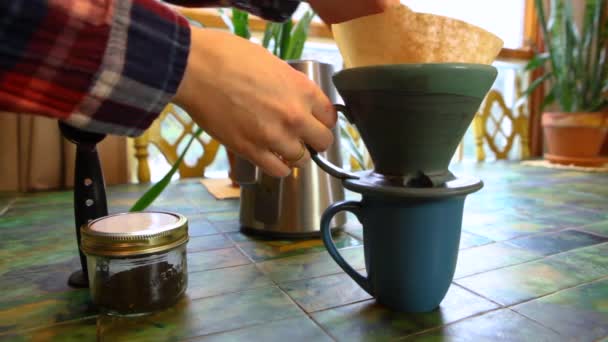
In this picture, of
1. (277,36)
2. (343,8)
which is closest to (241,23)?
(277,36)

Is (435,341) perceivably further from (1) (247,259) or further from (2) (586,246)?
(2) (586,246)

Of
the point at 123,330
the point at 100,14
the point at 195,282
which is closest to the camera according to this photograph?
the point at 100,14

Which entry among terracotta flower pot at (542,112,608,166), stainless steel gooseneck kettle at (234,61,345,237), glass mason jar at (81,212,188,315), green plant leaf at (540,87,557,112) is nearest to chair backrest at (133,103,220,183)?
stainless steel gooseneck kettle at (234,61,345,237)

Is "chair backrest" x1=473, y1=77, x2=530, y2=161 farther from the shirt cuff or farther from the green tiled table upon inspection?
the shirt cuff

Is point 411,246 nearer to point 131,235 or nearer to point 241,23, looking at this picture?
point 131,235

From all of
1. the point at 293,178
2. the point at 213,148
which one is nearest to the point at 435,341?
the point at 293,178

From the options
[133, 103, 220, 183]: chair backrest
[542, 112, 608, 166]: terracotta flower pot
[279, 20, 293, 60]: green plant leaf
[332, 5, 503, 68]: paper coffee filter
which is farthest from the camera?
[542, 112, 608, 166]: terracotta flower pot

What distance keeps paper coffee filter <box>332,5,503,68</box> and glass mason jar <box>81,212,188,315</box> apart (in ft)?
0.82

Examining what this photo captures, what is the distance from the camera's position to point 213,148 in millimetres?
1296

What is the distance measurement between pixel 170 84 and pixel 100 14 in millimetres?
58

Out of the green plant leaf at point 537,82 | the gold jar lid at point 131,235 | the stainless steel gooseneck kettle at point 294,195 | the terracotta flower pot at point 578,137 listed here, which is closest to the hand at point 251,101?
the gold jar lid at point 131,235

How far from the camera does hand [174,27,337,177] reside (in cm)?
30

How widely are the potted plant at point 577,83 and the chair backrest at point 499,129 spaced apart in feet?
0.62

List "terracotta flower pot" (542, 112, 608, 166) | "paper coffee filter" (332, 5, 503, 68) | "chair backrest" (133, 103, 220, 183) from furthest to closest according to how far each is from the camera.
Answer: "terracotta flower pot" (542, 112, 608, 166) → "chair backrest" (133, 103, 220, 183) → "paper coffee filter" (332, 5, 503, 68)
